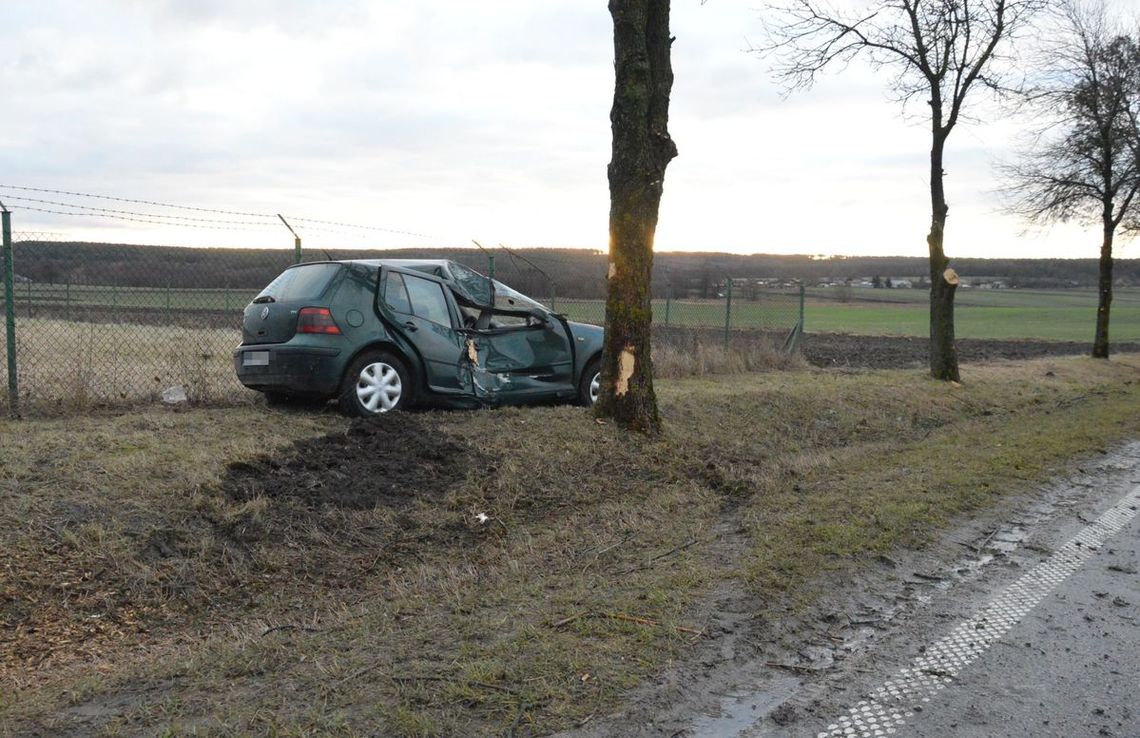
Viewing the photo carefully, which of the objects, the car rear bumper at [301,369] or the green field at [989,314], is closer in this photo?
the car rear bumper at [301,369]

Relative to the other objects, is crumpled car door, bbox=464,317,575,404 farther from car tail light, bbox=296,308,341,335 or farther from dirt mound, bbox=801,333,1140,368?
dirt mound, bbox=801,333,1140,368

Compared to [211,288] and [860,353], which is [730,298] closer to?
[860,353]

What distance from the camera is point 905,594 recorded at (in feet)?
17.2

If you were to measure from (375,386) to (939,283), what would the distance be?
1216 cm

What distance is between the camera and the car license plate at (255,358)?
342 inches

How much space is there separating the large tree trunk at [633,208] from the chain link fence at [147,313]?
3447mm

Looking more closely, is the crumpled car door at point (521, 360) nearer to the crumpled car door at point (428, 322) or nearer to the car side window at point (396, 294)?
the crumpled car door at point (428, 322)

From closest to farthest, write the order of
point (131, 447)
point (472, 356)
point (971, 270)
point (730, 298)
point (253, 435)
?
point (131, 447) → point (253, 435) → point (472, 356) → point (730, 298) → point (971, 270)

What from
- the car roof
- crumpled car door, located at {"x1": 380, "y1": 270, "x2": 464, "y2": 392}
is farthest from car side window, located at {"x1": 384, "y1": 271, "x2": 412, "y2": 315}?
the car roof

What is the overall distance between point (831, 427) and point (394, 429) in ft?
20.6

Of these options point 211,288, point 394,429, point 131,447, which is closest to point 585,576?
point 394,429

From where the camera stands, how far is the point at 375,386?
891cm

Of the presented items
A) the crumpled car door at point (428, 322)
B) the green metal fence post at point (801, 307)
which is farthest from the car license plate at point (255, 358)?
the green metal fence post at point (801, 307)

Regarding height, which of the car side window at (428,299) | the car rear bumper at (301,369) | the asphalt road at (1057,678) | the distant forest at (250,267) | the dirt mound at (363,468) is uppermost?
the distant forest at (250,267)
